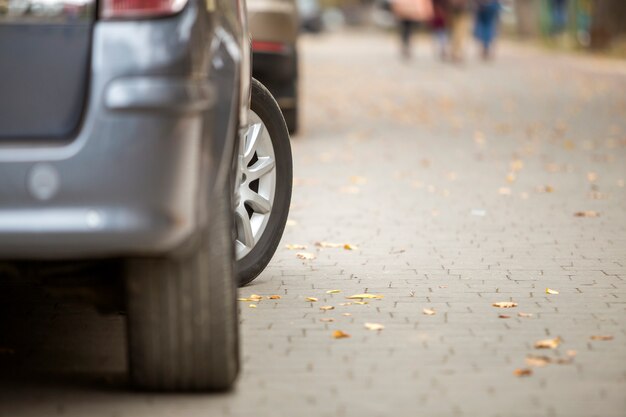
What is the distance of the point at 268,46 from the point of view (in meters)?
13.2

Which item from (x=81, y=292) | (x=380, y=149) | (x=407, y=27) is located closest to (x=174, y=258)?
(x=81, y=292)

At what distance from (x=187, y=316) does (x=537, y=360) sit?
1.37m

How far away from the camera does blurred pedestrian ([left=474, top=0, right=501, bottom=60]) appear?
32.8 metres

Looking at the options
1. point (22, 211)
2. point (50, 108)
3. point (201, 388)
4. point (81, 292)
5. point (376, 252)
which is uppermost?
point (50, 108)

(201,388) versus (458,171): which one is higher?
(201,388)

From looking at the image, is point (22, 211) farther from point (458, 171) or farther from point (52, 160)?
point (458, 171)

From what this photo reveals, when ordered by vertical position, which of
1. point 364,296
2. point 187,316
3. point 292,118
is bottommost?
point 292,118

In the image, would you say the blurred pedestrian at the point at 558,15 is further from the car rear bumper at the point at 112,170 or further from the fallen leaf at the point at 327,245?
the car rear bumper at the point at 112,170

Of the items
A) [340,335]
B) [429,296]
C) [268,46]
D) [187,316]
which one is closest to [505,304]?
[429,296]

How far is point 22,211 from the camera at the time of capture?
404cm

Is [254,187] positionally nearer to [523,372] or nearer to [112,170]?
[523,372]

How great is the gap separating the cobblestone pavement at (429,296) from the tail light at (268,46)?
102 centimetres

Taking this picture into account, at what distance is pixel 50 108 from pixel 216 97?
521 millimetres

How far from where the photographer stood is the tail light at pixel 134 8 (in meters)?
4.12
